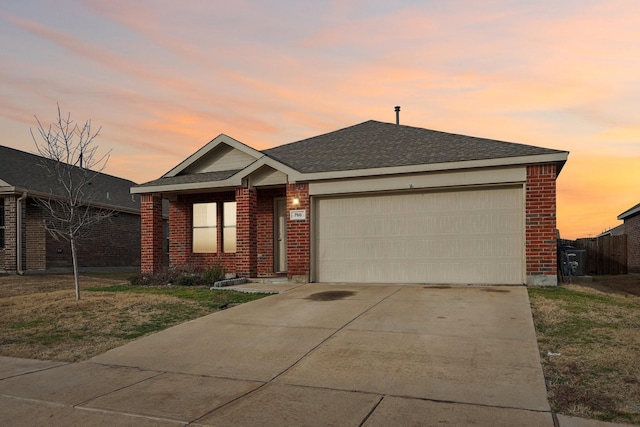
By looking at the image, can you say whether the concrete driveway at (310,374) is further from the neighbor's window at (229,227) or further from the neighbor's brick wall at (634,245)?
the neighbor's brick wall at (634,245)

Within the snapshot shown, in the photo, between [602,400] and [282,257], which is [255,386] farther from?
[282,257]

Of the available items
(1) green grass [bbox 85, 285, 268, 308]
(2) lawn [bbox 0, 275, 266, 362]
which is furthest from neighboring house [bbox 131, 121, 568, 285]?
(2) lawn [bbox 0, 275, 266, 362]

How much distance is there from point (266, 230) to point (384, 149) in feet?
15.2

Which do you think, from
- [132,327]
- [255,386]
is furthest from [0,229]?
[255,386]

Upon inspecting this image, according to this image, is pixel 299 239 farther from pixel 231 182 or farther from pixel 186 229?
pixel 186 229

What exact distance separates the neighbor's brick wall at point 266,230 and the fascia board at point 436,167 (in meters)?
Result: 2.01

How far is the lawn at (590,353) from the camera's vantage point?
4.62m

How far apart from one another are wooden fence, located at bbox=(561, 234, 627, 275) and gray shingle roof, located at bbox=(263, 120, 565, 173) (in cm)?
956

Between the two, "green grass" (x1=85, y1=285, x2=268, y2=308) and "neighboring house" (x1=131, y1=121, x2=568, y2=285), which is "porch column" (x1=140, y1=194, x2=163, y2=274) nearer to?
"neighboring house" (x1=131, y1=121, x2=568, y2=285)

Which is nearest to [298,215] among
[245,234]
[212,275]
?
[245,234]

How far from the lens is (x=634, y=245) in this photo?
77.8ft

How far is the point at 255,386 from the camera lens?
17.9 ft

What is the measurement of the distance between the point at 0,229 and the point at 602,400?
22764 millimetres

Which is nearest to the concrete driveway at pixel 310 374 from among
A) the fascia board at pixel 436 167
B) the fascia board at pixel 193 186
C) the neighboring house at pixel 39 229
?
the fascia board at pixel 436 167
